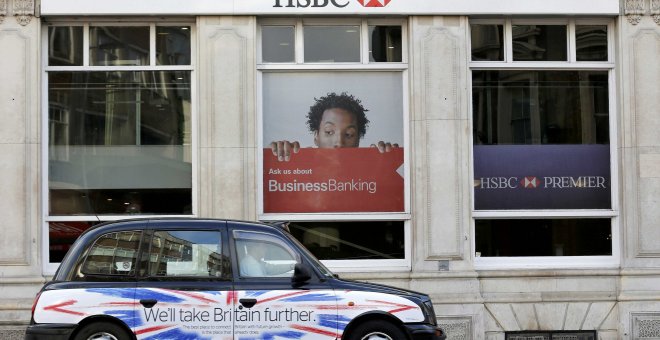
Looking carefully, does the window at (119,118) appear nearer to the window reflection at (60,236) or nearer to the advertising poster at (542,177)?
the window reflection at (60,236)

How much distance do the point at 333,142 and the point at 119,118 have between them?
3.07 metres

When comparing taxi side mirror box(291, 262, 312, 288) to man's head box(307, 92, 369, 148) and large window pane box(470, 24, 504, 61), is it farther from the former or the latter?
large window pane box(470, 24, 504, 61)

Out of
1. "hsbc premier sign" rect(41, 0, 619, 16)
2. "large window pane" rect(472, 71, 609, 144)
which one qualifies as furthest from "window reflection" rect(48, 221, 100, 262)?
"large window pane" rect(472, 71, 609, 144)

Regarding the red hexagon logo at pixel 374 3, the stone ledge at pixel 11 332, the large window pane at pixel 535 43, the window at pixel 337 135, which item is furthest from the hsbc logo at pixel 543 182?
the stone ledge at pixel 11 332

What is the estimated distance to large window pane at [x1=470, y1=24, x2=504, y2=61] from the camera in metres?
14.4

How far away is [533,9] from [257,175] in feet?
14.8

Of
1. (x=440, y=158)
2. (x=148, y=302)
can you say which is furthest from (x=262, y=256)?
(x=440, y=158)

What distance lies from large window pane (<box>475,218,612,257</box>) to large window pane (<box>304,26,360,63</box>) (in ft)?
10.1

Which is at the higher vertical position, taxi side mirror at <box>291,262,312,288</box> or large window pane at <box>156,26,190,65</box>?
large window pane at <box>156,26,190,65</box>

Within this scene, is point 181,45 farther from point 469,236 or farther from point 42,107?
point 469,236

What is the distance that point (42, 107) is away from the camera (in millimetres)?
14039

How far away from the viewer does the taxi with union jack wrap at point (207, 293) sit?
10.1 meters

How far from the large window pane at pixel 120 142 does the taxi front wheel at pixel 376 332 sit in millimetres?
4634

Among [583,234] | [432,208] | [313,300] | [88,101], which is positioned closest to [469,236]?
[432,208]
